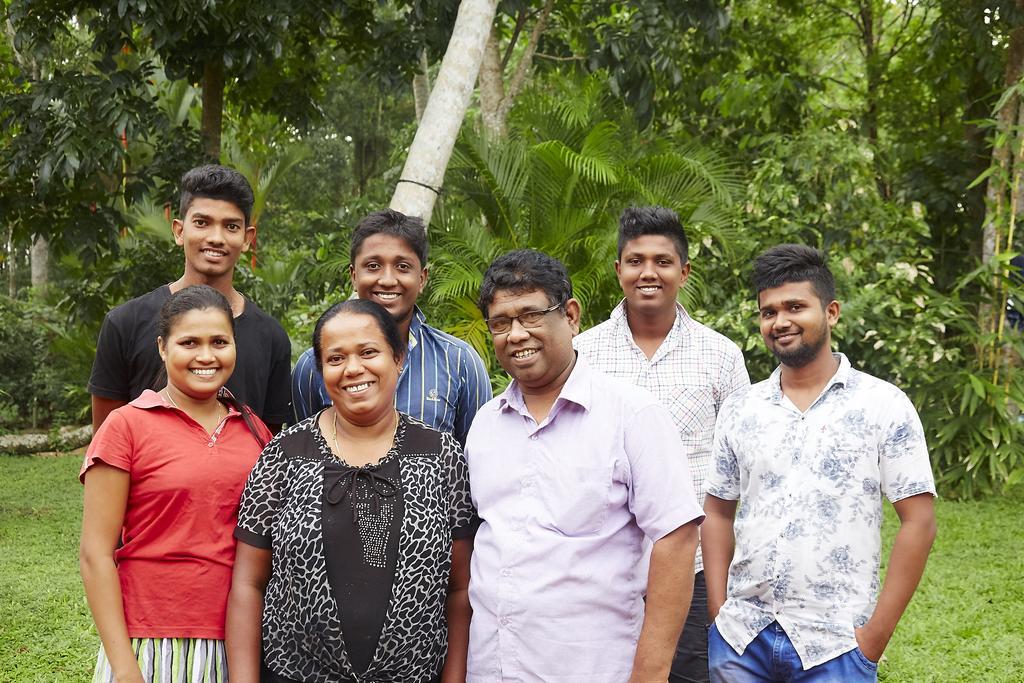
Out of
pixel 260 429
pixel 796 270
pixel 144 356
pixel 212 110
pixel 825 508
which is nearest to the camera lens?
pixel 825 508

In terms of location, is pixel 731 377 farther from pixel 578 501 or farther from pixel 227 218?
pixel 227 218

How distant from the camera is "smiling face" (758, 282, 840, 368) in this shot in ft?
9.64

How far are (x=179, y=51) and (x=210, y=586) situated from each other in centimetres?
570

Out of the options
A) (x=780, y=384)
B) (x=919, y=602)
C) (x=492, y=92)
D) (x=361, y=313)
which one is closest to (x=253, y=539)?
(x=361, y=313)

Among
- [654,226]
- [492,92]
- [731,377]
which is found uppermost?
[492,92]

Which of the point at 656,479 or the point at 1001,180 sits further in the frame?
the point at 1001,180

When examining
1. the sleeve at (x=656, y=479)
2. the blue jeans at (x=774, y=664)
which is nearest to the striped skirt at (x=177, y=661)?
the sleeve at (x=656, y=479)

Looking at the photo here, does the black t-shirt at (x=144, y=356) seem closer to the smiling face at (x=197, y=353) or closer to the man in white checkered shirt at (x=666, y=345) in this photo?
the smiling face at (x=197, y=353)

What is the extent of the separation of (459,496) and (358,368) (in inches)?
16.0

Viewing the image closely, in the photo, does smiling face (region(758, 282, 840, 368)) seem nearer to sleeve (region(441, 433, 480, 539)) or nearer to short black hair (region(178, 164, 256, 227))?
sleeve (region(441, 433, 480, 539))

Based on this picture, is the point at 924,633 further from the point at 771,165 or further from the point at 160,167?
the point at 160,167

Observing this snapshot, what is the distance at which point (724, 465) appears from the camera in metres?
3.03

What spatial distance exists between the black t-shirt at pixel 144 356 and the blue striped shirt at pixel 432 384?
0.13m

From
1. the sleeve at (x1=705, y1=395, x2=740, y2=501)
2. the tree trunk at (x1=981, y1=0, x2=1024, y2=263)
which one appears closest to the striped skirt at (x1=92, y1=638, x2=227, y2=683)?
the sleeve at (x1=705, y1=395, x2=740, y2=501)
